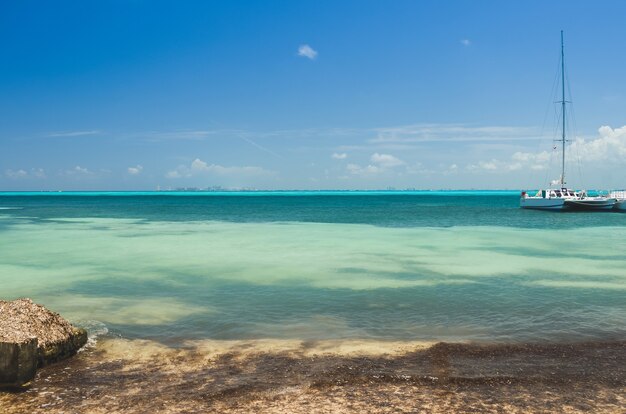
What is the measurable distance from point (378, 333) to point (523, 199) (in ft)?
221

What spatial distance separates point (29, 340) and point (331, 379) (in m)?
3.80

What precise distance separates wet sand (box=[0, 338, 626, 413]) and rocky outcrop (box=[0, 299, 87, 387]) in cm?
18

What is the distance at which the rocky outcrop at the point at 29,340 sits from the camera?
6.25 meters

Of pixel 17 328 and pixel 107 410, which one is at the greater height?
pixel 17 328

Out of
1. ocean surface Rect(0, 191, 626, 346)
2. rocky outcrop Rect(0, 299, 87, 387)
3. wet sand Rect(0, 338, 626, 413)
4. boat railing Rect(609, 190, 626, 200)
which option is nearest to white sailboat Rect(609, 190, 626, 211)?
boat railing Rect(609, 190, 626, 200)

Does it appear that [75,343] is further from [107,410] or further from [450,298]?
[450,298]

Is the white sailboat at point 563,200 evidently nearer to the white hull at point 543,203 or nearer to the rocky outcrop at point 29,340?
the white hull at point 543,203

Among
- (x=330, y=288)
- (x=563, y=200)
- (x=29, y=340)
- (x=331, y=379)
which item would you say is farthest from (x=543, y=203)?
(x=29, y=340)

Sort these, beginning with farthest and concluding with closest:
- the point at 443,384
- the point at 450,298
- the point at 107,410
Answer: the point at 450,298
the point at 443,384
the point at 107,410

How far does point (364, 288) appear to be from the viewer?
14078mm

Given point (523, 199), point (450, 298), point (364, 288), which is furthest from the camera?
point (523, 199)

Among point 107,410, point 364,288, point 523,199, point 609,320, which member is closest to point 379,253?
point 364,288

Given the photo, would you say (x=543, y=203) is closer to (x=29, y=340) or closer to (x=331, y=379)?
(x=331, y=379)

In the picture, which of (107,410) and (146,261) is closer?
(107,410)
